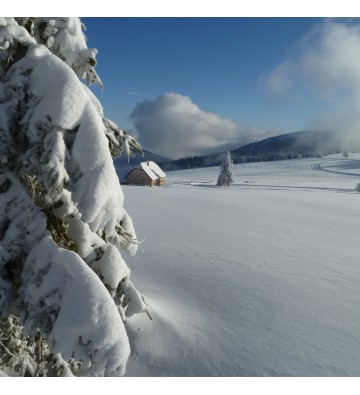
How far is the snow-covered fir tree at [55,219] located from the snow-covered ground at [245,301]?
823 millimetres

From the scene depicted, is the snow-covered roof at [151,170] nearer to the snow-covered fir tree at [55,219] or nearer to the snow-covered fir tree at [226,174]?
the snow-covered fir tree at [226,174]

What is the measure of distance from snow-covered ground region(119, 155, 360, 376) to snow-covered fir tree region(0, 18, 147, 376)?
0.82 metres

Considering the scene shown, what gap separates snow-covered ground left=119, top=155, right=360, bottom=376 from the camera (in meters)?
6.05

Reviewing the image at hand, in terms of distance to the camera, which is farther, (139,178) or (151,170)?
(151,170)

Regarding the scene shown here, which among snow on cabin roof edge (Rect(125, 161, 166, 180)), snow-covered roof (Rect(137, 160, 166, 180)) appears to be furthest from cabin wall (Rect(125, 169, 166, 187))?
snow-covered roof (Rect(137, 160, 166, 180))

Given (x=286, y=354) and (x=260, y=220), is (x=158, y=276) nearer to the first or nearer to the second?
(x=286, y=354)

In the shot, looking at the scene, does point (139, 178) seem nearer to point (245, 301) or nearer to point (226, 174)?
point (226, 174)

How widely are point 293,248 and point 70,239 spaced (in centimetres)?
1285

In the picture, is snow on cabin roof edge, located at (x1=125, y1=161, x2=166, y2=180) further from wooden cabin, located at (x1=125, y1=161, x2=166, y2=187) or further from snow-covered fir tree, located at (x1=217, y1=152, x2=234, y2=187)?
snow-covered fir tree, located at (x1=217, y1=152, x2=234, y2=187)

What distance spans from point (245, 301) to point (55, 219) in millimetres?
6303

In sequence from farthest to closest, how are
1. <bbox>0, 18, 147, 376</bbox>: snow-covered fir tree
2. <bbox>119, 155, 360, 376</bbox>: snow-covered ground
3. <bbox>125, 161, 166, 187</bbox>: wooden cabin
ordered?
<bbox>125, 161, 166, 187</bbox>: wooden cabin → <bbox>119, 155, 360, 376</bbox>: snow-covered ground → <bbox>0, 18, 147, 376</bbox>: snow-covered fir tree

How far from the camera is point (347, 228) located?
2012cm

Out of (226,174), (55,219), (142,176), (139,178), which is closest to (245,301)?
(55,219)

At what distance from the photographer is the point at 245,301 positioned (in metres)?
8.57
